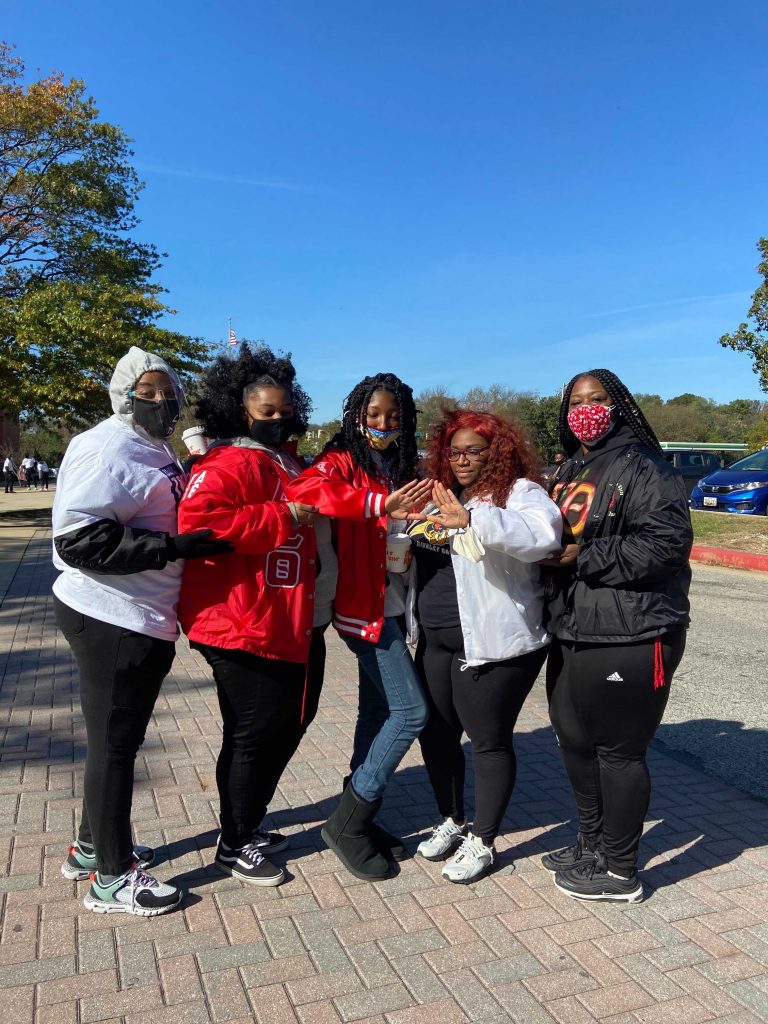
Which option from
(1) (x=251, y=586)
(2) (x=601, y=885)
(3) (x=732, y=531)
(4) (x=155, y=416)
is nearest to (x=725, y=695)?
(2) (x=601, y=885)

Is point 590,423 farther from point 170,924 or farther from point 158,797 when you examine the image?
point 158,797

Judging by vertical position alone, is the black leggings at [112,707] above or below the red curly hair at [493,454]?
below

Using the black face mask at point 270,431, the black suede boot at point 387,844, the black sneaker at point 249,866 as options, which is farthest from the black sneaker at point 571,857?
the black face mask at point 270,431

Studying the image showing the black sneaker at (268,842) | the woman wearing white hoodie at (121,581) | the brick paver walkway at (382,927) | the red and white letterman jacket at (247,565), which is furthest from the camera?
the black sneaker at (268,842)

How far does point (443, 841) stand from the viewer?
3273mm

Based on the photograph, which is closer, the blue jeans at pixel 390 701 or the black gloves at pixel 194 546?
the black gloves at pixel 194 546

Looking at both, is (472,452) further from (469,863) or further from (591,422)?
(469,863)

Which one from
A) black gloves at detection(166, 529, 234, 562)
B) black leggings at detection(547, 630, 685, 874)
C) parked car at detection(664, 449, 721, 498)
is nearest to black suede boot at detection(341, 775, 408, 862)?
black leggings at detection(547, 630, 685, 874)

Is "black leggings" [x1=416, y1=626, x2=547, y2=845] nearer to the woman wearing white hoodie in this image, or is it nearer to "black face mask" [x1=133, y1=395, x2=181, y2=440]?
the woman wearing white hoodie

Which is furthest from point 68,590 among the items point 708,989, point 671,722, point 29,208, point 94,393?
point 29,208

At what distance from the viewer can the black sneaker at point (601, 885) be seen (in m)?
2.96

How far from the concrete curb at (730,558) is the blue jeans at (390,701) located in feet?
30.1

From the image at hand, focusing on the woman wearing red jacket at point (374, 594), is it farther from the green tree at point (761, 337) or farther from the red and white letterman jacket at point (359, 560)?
the green tree at point (761, 337)

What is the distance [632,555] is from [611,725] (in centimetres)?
65
